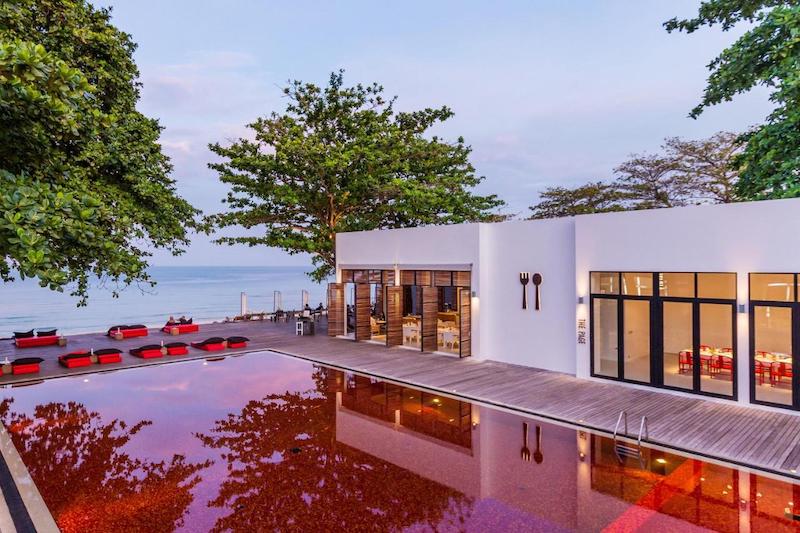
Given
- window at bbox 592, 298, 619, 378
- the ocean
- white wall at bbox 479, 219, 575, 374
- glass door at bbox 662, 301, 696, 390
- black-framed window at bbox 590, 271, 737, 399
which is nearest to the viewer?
black-framed window at bbox 590, 271, 737, 399

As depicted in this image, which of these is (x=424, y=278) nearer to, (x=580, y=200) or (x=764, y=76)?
(x=764, y=76)

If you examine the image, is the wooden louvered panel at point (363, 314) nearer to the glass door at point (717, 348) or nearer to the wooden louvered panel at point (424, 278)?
the wooden louvered panel at point (424, 278)

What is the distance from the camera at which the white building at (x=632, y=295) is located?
8992mm

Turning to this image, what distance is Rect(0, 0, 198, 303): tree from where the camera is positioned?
15.0 feet

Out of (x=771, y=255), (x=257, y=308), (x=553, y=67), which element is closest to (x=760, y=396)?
(x=771, y=255)

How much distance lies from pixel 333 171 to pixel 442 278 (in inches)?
314

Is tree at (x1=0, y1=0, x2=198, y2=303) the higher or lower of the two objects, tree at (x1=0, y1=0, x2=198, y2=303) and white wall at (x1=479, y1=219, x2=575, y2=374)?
the higher

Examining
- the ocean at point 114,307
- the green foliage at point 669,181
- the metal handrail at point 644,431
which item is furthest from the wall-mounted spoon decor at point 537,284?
the ocean at point 114,307

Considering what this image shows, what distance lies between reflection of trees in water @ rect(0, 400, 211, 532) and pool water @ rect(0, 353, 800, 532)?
0.02 meters

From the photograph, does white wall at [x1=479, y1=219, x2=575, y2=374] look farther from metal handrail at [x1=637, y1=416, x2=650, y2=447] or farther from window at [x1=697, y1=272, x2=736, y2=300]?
metal handrail at [x1=637, y1=416, x2=650, y2=447]

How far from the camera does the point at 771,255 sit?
8.88m

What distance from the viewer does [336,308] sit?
60.6ft

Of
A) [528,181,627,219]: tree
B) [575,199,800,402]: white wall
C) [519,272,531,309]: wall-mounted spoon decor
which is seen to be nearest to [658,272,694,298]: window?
[575,199,800,402]: white wall

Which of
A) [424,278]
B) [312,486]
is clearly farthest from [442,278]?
[312,486]
